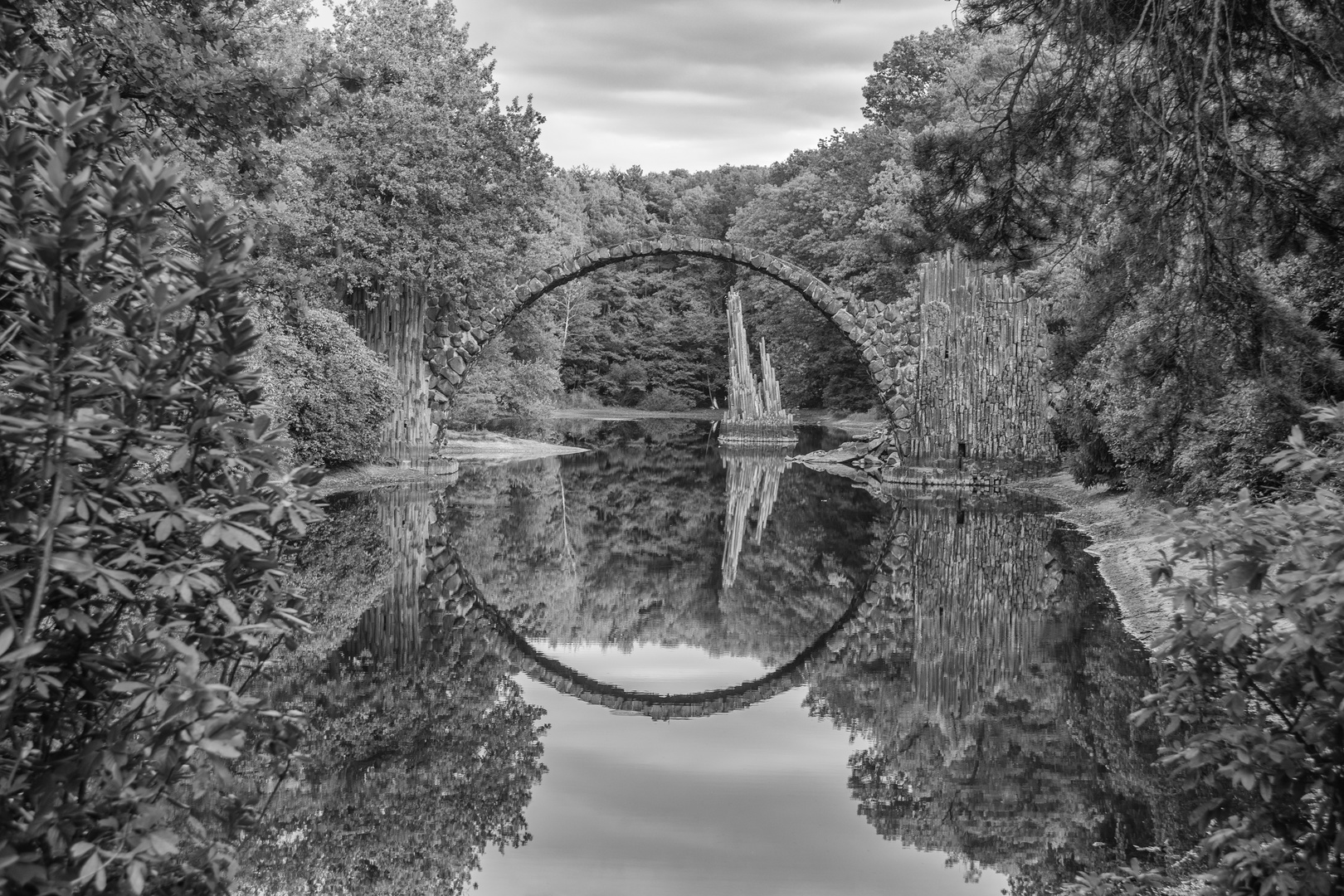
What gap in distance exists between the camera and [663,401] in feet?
198

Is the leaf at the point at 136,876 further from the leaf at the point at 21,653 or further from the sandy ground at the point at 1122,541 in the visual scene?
the sandy ground at the point at 1122,541

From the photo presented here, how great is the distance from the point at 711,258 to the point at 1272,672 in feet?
63.5

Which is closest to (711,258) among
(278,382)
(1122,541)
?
(278,382)

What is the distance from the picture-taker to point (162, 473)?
2.96 metres

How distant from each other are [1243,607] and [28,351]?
10.4ft

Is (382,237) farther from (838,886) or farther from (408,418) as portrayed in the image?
(838,886)

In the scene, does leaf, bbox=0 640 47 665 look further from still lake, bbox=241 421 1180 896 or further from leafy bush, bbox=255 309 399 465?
leafy bush, bbox=255 309 399 465

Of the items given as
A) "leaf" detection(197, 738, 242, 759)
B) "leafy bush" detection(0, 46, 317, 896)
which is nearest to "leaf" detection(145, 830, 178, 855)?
"leafy bush" detection(0, 46, 317, 896)

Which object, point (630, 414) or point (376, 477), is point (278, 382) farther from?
point (630, 414)

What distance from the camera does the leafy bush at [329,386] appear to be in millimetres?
18422

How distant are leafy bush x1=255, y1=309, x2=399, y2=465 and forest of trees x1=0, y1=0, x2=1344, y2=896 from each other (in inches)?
8.1

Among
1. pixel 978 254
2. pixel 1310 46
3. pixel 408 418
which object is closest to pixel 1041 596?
Result: pixel 978 254

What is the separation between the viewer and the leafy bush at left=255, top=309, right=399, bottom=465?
1842 cm

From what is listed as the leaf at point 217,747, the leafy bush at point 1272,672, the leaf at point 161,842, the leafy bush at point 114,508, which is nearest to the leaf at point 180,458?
the leafy bush at point 114,508
